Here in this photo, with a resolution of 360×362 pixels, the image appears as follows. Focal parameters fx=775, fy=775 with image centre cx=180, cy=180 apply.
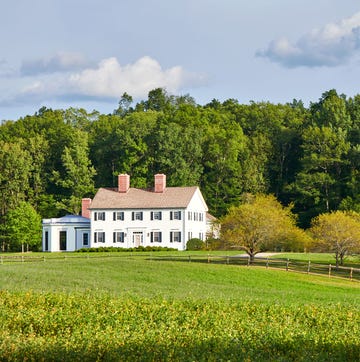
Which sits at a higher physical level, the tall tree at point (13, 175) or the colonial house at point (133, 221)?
the tall tree at point (13, 175)

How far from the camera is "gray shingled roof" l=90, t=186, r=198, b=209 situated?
80500 millimetres

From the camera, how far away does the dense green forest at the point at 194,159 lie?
8938cm

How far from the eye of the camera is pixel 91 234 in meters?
81.4

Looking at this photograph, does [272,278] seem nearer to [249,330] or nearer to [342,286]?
[342,286]

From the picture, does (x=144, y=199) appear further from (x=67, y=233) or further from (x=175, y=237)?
(x=67, y=233)

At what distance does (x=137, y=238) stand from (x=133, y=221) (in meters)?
1.88

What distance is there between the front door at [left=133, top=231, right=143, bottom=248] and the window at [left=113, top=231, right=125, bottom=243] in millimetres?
1229

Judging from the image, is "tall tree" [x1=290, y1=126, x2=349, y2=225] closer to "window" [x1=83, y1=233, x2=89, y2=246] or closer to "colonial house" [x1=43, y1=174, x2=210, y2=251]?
"colonial house" [x1=43, y1=174, x2=210, y2=251]

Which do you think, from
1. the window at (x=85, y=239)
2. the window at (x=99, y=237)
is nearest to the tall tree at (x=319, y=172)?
the window at (x=99, y=237)

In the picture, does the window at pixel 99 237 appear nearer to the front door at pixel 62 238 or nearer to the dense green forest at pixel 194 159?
the front door at pixel 62 238

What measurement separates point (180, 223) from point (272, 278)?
113 ft

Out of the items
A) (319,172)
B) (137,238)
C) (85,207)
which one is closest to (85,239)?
(85,207)

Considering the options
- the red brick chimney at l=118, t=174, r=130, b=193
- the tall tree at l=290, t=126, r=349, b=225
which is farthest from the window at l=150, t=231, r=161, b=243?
the tall tree at l=290, t=126, r=349, b=225

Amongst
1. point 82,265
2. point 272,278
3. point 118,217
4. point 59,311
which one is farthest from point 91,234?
point 59,311
